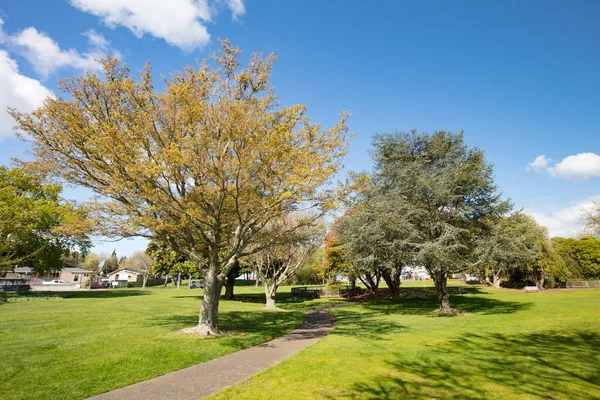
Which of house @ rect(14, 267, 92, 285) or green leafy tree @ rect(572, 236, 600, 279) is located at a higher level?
green leafy tree @ rect(572, 236, 600, 279)

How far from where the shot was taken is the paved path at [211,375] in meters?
6.94

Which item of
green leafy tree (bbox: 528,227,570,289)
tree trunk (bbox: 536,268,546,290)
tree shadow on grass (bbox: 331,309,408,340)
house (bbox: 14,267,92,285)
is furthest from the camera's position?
house (bbox: 14,267,92,285)

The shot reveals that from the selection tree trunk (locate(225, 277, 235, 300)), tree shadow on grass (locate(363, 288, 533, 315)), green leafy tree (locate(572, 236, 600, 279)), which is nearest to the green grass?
tree shadow on grass (locate(363, 288, 533, 315))

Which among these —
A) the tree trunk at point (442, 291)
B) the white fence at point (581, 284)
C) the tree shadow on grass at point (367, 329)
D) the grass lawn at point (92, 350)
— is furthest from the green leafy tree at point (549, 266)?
the grass lawn at point (92, 350)

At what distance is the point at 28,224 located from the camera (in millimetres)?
27766

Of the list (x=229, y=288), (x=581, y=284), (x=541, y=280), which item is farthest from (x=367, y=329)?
(x=581, y=284)

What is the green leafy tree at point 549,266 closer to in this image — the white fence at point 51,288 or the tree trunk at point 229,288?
the tree trunk at point 229,288

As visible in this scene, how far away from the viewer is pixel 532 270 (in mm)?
44031

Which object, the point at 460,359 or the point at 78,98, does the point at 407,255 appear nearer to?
the point at 460,359

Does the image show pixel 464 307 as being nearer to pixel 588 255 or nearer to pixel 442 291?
pixel 442 291

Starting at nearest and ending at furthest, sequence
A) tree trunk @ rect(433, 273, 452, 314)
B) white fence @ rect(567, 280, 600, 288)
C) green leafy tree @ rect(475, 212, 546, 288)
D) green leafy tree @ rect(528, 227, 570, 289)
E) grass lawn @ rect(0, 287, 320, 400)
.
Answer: grass lawn @ rect(0, 287, 320, 400), green leafy tree @ rect(475, 212, 546, 288), tree trunk @ rect(433, 273, 452, 314), green leafy tree @ rect(528, 227, 570, 289), white fence @ rect(567, 280, 600, 288)

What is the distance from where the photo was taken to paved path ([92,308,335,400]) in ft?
22.8

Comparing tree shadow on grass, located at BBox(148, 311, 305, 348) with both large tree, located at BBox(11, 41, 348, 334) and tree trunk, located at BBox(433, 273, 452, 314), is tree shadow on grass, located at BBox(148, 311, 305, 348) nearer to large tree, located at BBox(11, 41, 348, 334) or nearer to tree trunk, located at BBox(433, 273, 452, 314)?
large tree, located at BBox(11, 41, 348, 334)

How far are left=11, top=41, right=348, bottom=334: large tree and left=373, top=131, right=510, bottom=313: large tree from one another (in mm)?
11269
